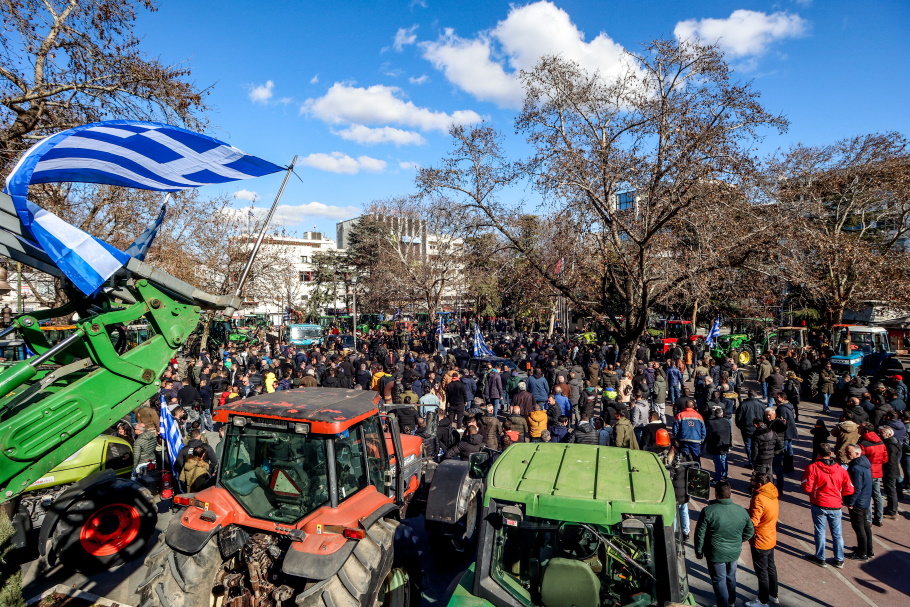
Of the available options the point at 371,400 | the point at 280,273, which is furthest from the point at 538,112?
the point at 280,273

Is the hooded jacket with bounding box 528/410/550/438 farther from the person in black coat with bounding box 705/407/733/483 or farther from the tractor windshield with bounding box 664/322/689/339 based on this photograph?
the tractor windshield with bounding box 664/322/689/339

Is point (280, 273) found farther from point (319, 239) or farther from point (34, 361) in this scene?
point (319, 239)

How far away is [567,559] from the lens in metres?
3.45

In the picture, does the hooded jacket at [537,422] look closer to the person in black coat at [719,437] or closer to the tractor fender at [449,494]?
the person in black coat at [719,437]

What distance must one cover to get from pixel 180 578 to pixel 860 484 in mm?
8023

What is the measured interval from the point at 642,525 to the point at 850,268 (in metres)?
25.7

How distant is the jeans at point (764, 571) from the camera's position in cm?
570

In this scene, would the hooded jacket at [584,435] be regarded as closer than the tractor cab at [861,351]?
Yes

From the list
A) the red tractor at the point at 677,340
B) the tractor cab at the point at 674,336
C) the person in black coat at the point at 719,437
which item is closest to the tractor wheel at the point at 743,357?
the red tractor at the point at 677,340

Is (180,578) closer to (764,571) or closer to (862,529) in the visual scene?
(764,571)

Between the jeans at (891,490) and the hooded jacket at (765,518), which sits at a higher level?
the hooded jacket at (765,518)

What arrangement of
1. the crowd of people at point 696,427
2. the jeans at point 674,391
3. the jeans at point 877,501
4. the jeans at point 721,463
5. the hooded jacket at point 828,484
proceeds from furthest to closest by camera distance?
the jeans at point 674,391 < the jeans at point 721,463 < the jeans at point 877,501 < the hooded jacket at point 828,484 < the crowd of people at point 696,427

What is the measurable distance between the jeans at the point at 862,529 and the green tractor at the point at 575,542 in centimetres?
450

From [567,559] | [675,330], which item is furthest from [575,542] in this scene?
[675,330]
